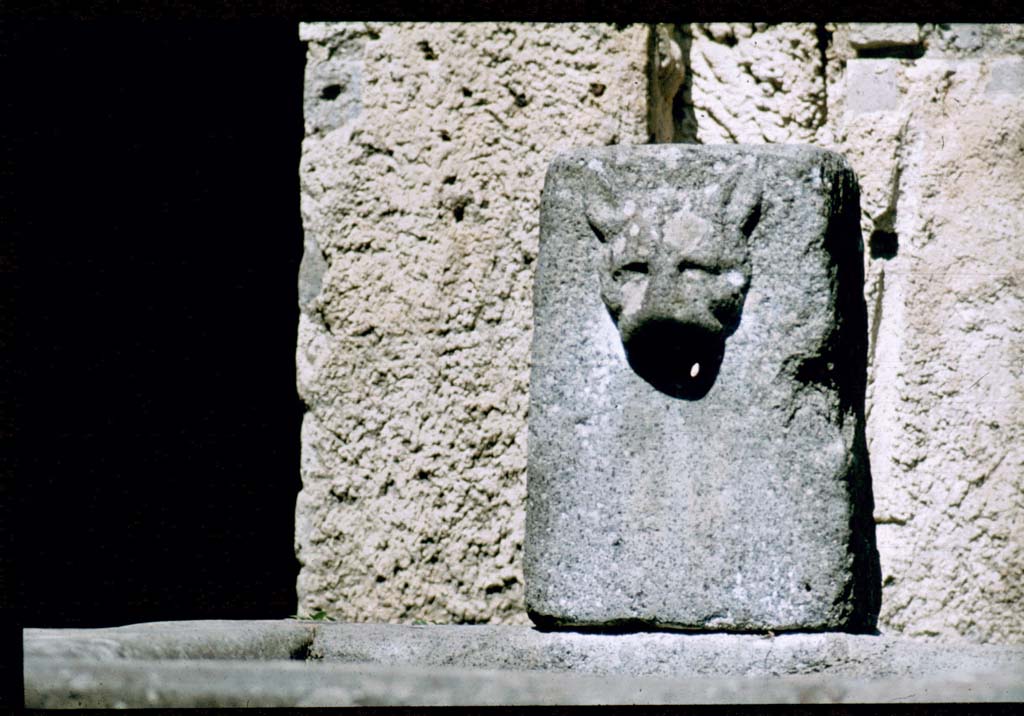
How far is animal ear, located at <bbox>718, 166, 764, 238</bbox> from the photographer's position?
9.00ft

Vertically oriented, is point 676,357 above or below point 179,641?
above

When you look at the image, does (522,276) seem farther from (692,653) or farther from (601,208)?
(692,653)

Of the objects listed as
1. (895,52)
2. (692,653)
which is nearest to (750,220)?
(692,653)

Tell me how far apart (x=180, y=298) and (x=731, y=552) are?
2.06 m

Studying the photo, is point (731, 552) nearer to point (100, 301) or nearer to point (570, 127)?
point (570, 127)

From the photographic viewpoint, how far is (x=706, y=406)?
2.74 m

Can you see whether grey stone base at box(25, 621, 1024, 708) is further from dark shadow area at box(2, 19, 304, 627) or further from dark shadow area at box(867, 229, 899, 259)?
dark shadow area at box(2, 19, 304, 627)

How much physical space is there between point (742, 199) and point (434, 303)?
0.92 m

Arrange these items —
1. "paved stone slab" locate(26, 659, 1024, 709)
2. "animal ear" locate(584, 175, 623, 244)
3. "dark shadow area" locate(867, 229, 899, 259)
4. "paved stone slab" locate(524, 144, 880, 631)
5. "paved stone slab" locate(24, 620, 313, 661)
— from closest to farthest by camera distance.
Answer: "paved stone slab" locate(26, 659, 1024, 709) → "paved stone slab" locate(24, 620, 313, 661) → "paved stone slab" locate(524, 144, 880, 631) → "animal ear" locate(584, 175, 623, 244) → "dark shadow area" locate(867, 229, 899, 259)

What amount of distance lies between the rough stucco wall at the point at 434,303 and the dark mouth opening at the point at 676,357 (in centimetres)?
72

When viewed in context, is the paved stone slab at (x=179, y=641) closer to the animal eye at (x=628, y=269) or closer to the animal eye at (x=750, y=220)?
the animal eye at (x=628, y=269)

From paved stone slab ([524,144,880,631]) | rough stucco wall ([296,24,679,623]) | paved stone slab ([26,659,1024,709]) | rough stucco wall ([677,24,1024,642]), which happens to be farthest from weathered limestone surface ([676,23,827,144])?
paved stone slab ([26,659,1024,709])

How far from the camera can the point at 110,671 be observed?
7.34ft

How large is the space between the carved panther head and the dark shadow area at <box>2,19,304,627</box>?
5.65ft
